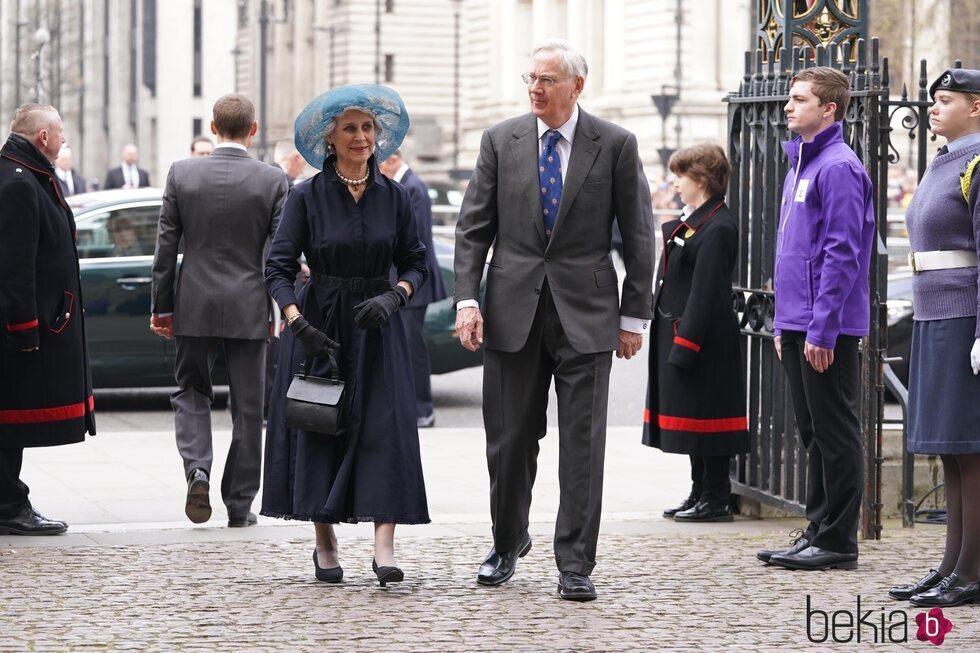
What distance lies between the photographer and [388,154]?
7.06m

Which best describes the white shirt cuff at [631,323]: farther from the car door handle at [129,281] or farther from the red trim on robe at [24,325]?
the car door handle at [129,281]

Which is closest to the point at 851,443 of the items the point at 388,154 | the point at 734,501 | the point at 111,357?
the point at 734,501

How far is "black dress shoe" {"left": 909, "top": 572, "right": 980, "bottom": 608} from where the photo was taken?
21.2 feet

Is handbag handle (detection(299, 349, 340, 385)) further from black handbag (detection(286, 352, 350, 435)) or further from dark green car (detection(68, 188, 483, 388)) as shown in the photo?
dark green car (detection(68, 188, 483, 388))

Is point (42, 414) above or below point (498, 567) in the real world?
above

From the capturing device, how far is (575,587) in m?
6.58

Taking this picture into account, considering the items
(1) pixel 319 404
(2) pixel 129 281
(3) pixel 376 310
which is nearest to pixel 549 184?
(3) pixel 376 310

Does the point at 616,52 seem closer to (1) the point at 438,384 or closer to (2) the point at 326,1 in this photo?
(2) the point at 326,1

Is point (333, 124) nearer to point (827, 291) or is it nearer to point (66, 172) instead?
point (827, 291)

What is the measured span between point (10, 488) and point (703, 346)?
324cm

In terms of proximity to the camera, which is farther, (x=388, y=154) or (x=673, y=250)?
(x=673, y=250)

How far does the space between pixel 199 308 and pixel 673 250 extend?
2.27 m

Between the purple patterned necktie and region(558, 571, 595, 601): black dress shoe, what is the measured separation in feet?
4.18

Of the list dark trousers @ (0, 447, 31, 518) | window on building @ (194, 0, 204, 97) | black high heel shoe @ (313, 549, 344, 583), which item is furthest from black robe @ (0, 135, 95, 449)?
window on building @ (194, 0, 204, 97)
